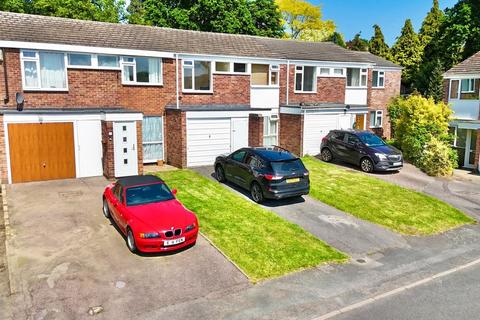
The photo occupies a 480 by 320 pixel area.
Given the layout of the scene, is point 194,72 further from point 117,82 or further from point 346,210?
point 346,210

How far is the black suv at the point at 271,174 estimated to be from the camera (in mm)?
12992

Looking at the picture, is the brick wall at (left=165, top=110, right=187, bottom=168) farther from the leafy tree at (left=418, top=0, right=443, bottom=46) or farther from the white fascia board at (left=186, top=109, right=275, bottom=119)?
the leafy tree at (left=418, top=0, right=443, bottom=46)

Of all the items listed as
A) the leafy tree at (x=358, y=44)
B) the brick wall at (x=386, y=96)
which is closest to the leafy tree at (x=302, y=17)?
the leafy tree at (x=358, y=44)

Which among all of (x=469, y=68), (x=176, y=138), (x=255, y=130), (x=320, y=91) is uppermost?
(x=469, y=68)

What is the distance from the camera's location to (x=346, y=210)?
44.9ft

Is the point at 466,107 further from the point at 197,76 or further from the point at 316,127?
the point at 197,76

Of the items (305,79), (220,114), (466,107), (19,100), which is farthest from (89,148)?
(466,107)

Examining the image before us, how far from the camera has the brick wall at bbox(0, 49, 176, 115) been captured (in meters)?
15.4

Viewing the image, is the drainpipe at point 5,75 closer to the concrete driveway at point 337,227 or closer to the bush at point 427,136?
the concrete driveway at point 337,227

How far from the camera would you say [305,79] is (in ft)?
77.3

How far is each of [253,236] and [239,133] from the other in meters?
9.00

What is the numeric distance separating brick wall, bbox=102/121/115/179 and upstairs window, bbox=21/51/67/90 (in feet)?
9.30

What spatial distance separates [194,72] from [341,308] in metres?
14.5

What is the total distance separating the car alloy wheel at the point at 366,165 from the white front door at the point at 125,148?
10472 millimetres
